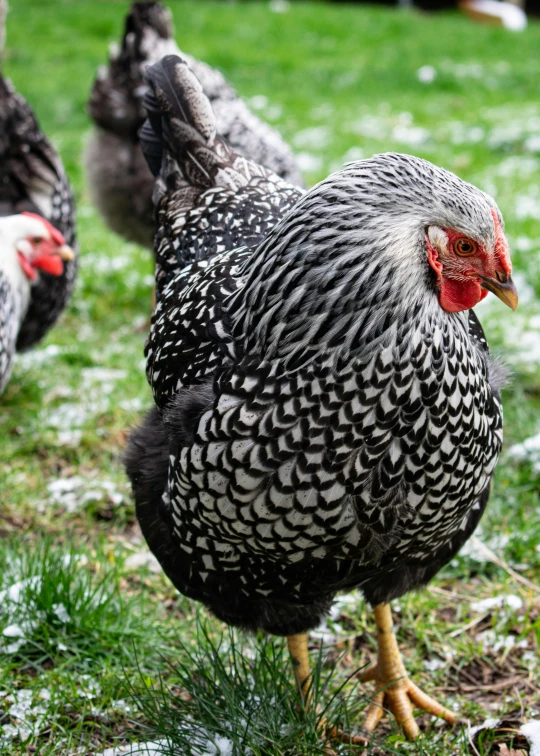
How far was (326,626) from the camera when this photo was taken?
9.68 ft

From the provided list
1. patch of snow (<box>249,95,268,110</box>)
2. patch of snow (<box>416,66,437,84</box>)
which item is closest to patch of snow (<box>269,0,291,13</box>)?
patch of snow (<box>416,66,437,84</box>)

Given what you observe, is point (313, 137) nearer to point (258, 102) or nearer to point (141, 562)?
point (258, 102)

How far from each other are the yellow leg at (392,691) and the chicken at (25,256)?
2192 mm

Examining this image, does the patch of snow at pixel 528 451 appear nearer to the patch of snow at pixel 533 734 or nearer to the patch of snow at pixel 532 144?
the patch of snow at pixel 533 734

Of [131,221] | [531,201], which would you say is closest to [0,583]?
[131,221]

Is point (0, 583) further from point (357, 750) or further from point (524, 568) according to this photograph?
point (524, 568)

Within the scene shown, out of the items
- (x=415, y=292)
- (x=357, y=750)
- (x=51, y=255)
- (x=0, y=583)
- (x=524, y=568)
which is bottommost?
(x=0, y=583)

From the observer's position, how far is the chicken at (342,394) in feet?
6.16

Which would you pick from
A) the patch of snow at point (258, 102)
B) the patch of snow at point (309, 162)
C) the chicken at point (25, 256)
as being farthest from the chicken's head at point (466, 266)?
the patch of snow at point (258, 102)

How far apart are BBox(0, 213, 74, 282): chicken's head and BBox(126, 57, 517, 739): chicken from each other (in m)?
2.18

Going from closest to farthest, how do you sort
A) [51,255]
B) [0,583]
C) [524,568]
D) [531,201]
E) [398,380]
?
[398,380] < [0,583] < [524,568] < [51,255] < [531,201]

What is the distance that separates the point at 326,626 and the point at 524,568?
2.61ft

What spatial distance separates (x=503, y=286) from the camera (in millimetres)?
1944

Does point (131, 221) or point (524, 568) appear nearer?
point (524, 568)
